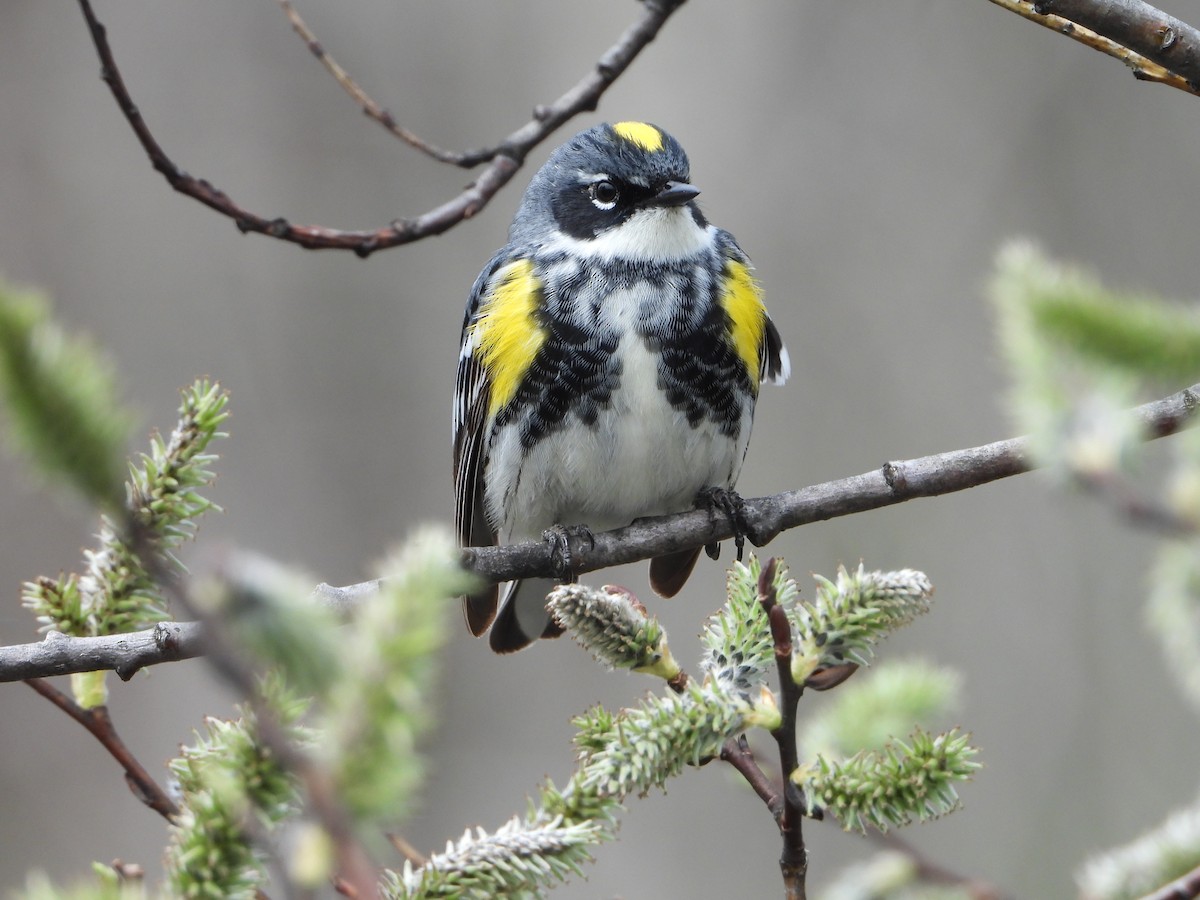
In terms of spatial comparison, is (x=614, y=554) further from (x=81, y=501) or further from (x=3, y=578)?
(x=3, y=578)

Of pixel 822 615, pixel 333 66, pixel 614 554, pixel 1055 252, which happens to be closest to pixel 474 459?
pixel 614 554

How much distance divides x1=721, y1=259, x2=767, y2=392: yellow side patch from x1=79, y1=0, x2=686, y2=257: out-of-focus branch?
801 millimetres

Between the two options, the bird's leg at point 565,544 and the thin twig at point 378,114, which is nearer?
the bird's leg at point 565,544

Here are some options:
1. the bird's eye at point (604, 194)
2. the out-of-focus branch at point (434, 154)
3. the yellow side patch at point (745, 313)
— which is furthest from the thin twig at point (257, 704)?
the bird's eye at point (604, 194)

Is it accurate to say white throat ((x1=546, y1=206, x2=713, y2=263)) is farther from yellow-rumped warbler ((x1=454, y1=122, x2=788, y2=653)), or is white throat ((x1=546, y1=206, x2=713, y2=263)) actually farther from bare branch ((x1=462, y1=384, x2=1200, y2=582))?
bare branch ((x1=462, y1=384, x2=1200, y2=582))

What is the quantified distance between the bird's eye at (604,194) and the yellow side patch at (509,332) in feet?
1.06

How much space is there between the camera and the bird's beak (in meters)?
4.13

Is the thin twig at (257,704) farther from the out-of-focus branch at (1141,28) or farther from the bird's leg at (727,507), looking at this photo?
the bird's leg at (727,507)

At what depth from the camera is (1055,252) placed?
7.02 meters

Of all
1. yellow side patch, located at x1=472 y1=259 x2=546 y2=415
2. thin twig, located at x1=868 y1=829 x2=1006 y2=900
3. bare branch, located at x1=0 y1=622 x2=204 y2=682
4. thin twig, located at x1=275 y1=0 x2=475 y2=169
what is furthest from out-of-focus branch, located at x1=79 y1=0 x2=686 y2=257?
thin twig, located at x1=868 y1=829 x2=1006 y2=900

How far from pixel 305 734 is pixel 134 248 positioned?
5961 mm

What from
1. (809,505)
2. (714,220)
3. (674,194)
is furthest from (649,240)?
(714,220)

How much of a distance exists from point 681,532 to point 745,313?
0.81 m

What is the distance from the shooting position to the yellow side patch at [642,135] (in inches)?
169
